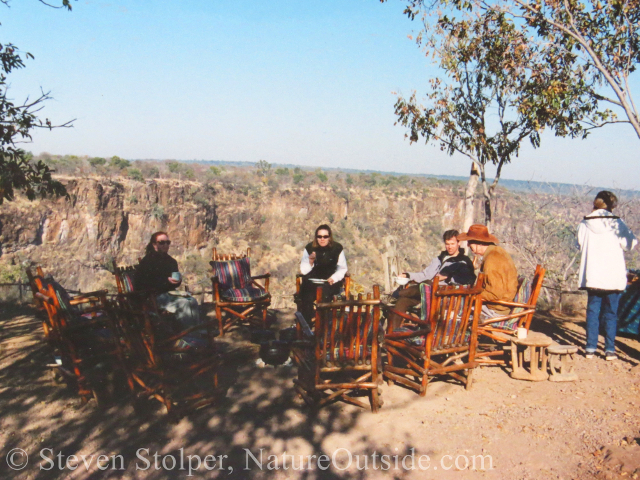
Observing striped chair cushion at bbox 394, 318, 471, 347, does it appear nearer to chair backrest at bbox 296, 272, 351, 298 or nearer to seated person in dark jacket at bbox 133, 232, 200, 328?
chair backrest at bbox 296, 272, 351, 298

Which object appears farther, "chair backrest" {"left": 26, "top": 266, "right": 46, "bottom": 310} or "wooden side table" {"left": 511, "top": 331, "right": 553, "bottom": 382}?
"wooden side table" {"left": 511, "top": 331, "right": 553, "bottom": 382}

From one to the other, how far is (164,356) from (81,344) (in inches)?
31.3

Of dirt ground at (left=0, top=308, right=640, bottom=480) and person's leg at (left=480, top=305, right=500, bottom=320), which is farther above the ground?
person's leg at (left=480, top=305, right=500, bottom=320)

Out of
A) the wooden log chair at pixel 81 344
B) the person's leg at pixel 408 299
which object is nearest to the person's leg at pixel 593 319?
the person's leg at pixel 408 299

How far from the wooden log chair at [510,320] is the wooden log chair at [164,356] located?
7.92 ft

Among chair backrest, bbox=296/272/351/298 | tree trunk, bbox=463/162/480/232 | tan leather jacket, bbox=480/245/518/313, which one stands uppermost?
tree trunk, bbox=463/162/480/232

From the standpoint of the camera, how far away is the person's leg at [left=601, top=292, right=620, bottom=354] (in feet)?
13.9

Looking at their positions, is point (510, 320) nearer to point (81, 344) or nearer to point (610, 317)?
point (610, 317)

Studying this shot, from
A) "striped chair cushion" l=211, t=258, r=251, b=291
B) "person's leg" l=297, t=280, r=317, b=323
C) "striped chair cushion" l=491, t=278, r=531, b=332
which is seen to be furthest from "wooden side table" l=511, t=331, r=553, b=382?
"striped chair cushion" l=211, t=258, r=251, b=291

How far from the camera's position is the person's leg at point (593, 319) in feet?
14.2

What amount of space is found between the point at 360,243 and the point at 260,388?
35701 millimetres

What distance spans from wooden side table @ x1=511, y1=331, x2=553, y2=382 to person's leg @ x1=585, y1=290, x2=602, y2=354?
0.67 metres

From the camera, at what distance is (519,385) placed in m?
3.95

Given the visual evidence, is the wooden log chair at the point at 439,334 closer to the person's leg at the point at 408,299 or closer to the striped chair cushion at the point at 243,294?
the person's leg at the point at 408,299
